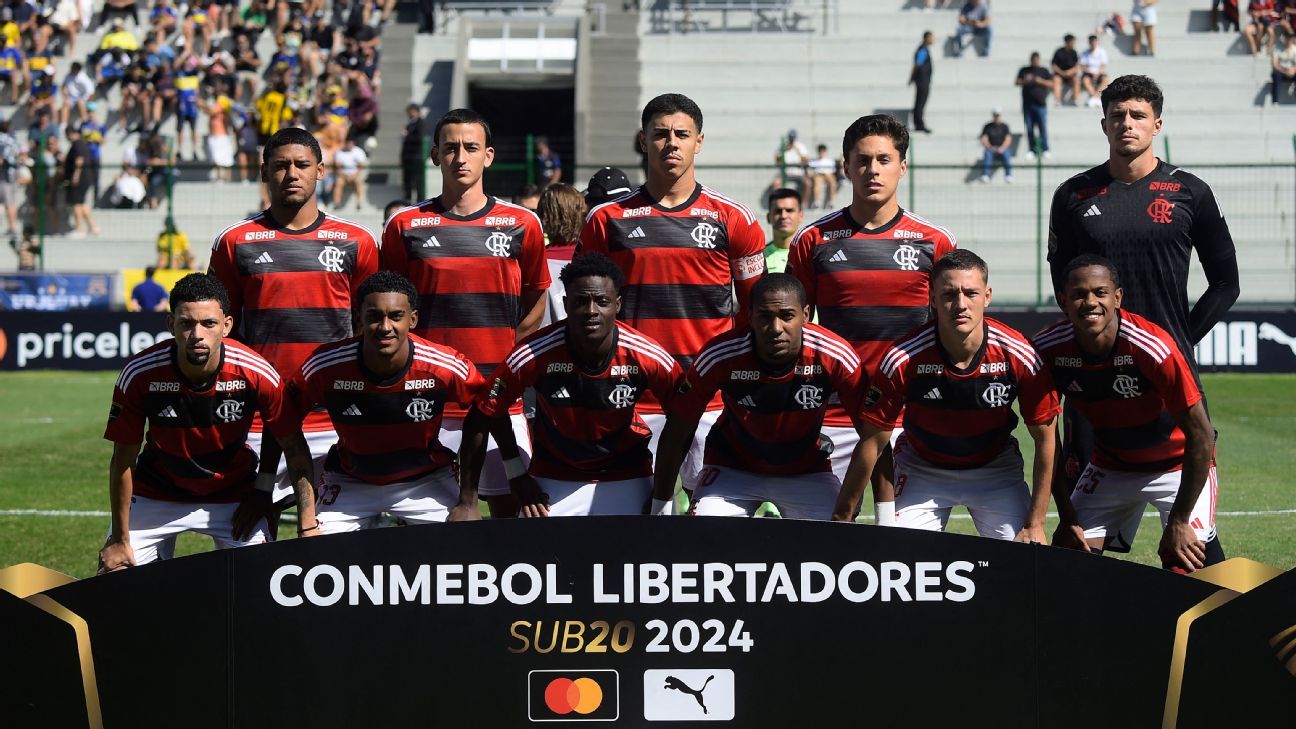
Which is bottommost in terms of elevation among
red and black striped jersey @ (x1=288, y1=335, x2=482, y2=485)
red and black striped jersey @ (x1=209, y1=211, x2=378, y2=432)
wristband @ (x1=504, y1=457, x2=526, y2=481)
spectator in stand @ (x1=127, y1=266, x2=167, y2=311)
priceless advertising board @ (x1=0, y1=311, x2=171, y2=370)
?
priceless advertising board @ (x1=0, y1=311, x2=171, y2=370)

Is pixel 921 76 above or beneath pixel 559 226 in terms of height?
above

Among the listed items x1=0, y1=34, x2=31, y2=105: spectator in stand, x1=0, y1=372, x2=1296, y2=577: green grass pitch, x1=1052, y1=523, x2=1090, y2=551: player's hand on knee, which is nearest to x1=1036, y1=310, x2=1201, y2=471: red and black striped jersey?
x1=1052, y1=523, x2=1090, y2=551: player's hand on knee

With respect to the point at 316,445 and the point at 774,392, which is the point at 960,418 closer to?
the point at 774,392

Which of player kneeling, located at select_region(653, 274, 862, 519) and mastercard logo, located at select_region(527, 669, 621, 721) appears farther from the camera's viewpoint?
player kneeling, located at select_region(653, 274, 862, 519)

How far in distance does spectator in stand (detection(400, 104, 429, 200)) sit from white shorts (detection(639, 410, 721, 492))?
16.9 m

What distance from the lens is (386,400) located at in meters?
6.24

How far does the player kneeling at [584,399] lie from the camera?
610 cm

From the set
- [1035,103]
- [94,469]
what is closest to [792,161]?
[1035,103]

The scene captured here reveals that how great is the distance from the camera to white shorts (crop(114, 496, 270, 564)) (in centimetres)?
631

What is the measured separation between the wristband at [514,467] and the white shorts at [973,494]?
5.33ft

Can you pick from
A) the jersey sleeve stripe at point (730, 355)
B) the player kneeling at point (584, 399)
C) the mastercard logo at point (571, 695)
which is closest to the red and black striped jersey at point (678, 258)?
the player kneeling at point (584, 399)

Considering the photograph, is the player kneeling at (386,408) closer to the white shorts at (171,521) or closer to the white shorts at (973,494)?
the white shorts at (171,521)

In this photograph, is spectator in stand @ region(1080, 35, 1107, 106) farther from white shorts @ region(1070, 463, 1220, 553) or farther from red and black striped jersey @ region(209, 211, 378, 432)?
red and black striped jersey @ region(209, 211, 378, 432)

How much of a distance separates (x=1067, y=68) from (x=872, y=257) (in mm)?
23660
